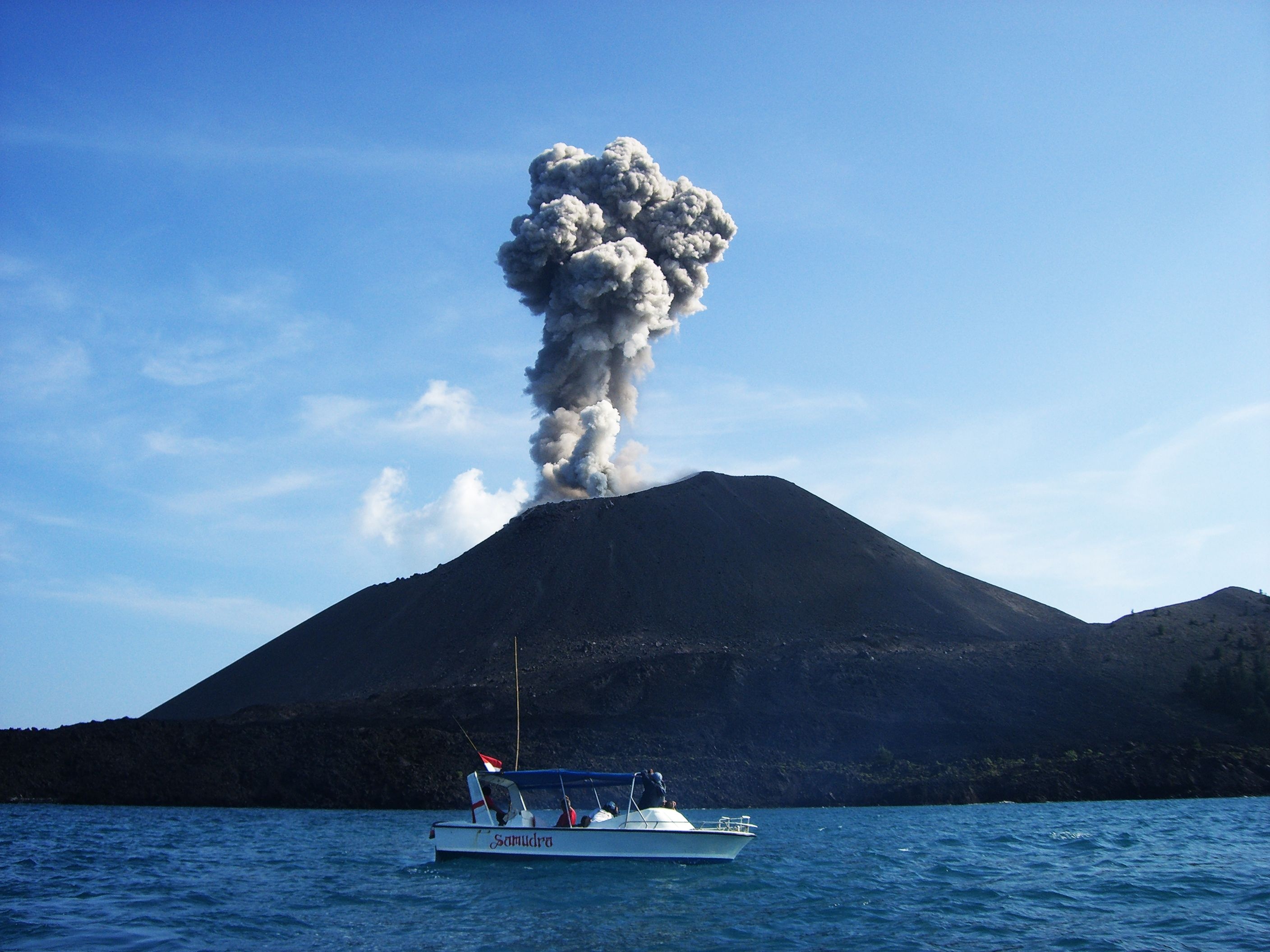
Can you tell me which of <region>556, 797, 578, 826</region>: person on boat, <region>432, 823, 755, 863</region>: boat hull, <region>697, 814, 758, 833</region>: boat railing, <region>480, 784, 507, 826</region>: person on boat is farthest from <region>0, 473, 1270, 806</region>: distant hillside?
<region>556, 797, 578, 826</region>: person on boat

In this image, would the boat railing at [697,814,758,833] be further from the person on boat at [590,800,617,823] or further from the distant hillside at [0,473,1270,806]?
the distant hillside at [0,473,1270,806]

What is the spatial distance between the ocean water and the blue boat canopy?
6.96 ft

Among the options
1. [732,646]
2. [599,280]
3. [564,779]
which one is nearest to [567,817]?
[564,779]

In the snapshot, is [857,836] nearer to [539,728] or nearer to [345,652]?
[539,728]

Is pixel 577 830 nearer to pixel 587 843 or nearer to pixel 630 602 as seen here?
pixel 587 843

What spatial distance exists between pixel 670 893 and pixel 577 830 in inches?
152

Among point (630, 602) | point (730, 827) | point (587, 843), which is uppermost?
point (630, 602)

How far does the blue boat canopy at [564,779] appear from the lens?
30.3 m

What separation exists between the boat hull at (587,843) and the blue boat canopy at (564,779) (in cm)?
142

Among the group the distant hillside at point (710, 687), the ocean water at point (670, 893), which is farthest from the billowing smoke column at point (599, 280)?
the ocean water at point (670, 893)

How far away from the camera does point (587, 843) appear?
28.9 metres

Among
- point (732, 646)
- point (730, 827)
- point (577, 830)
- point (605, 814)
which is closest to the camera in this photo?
point (577, 830)

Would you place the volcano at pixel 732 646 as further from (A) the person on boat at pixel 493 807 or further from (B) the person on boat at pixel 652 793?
(B) the person on boat at pixel 652 793

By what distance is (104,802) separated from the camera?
6328 centimetres
